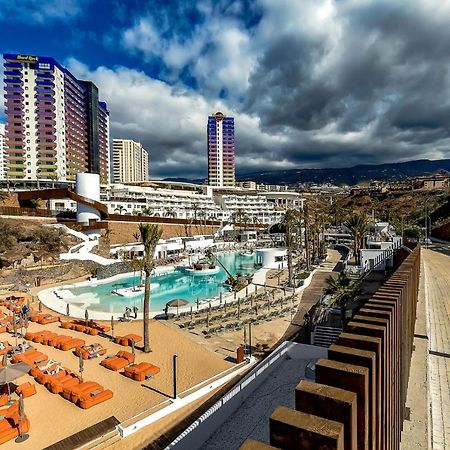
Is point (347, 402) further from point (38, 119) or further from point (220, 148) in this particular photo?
point (220, 148)

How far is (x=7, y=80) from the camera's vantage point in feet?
255

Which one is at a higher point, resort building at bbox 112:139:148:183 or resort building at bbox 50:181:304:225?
resort building at bbox 112:139:148:183

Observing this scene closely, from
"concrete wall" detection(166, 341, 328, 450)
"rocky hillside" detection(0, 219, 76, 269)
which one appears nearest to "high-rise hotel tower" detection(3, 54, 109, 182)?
"rocky hillside" detection(0, 219, 76, 269)

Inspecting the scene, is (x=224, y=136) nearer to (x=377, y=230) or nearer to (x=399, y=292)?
(x=377, y=230)

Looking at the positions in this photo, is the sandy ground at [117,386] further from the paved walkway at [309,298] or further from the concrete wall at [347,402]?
the concrete wall at [347,402]

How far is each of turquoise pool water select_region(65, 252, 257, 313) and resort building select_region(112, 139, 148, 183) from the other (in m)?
130

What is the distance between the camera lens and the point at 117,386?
45.3ft

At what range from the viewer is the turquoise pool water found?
93.5 ft

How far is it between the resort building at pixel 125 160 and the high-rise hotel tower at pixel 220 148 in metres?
43.4

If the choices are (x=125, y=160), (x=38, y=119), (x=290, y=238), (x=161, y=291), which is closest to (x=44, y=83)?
(x=38, y=119)

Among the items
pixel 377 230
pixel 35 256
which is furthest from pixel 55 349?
pixel 377 230

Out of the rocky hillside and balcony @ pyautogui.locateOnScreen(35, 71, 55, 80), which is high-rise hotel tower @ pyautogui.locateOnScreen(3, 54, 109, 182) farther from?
the rocky hillside

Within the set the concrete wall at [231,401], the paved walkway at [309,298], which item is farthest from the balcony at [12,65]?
the concrete wall at [231,401]

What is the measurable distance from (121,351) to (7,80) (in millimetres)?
86602
